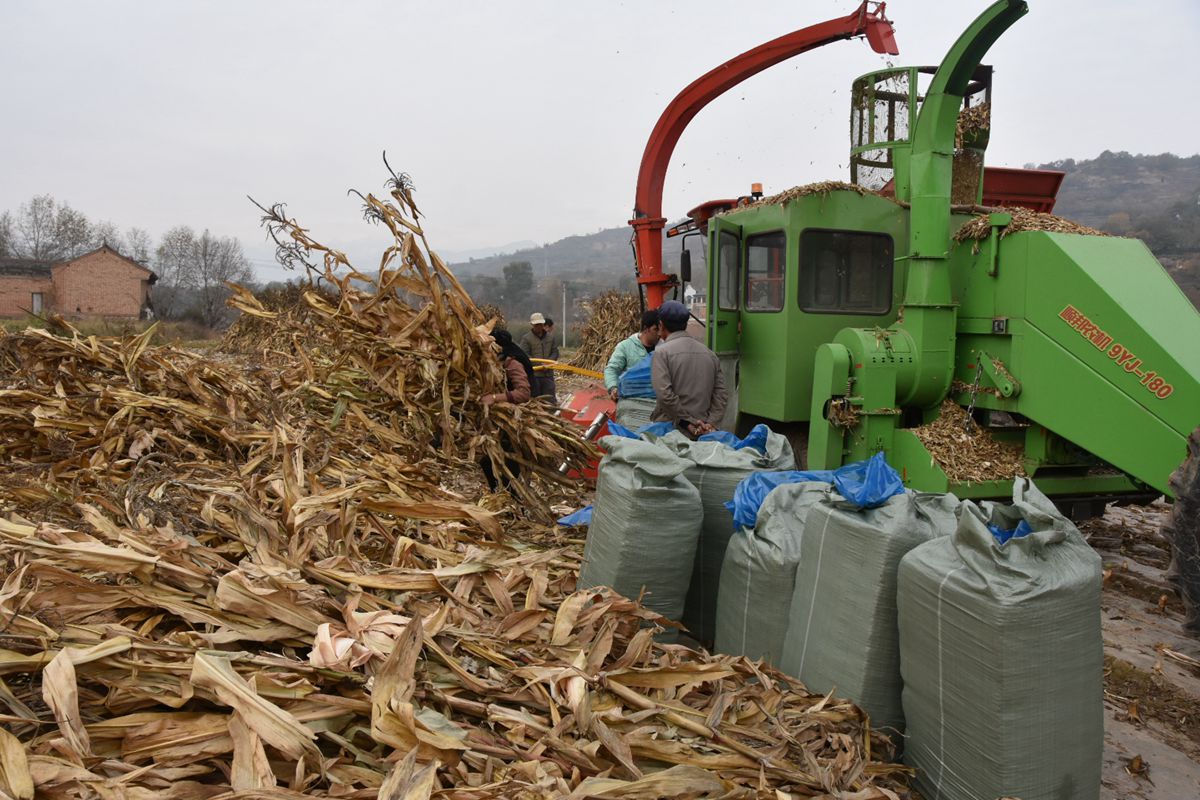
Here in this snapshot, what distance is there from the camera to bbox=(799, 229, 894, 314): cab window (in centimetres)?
607

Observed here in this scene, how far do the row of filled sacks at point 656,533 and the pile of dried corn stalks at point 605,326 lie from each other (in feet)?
64.3

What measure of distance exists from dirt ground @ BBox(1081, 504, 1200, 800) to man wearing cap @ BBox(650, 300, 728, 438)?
2.67 metres

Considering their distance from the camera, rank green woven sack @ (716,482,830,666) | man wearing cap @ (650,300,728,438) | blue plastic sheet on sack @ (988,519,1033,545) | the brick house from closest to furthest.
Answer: blue plastic sheet on sack @ (988,519,1033,545) → green woven sack @ (716,482,830,666) → man wearing cap @ (650,300,728,438) → the brick house

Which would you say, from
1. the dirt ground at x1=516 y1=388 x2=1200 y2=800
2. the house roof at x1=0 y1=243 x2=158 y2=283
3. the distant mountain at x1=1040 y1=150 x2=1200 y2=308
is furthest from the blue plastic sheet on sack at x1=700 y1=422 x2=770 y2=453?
the house roof at x1=0 y1=243 x2=158 y2=283

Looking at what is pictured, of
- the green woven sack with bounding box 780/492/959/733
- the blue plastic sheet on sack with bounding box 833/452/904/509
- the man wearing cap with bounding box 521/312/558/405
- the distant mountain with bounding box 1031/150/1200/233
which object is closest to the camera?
the green woven sack with bounding box 780/492/959/733

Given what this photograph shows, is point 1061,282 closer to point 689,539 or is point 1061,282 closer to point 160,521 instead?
point 689,539

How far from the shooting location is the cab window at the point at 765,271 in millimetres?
6164

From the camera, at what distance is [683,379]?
568 cm

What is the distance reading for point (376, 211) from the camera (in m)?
5.64

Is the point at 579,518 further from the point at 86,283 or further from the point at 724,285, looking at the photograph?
the point at 86,283

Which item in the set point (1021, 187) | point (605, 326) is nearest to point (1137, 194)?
point (605, 326)

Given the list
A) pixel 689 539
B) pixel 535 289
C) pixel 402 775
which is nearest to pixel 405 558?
pixel 689 539

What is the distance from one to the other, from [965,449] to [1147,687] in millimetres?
1693

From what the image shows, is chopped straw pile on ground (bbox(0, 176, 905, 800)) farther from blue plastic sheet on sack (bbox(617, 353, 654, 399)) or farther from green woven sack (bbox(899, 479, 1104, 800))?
blue plastic sheet on sack (bbox(617, 353, 654, 399))
